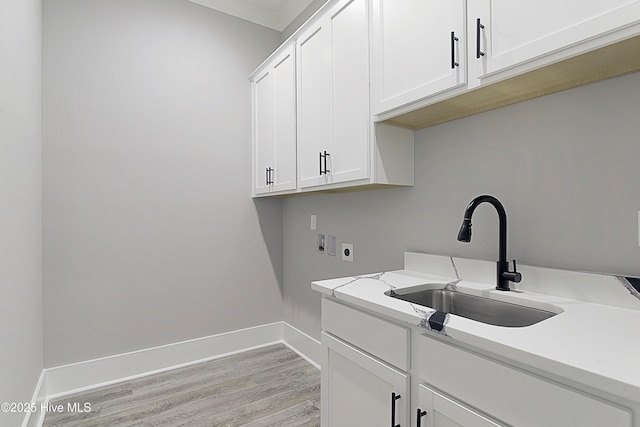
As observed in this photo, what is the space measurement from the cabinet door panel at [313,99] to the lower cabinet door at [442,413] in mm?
1262

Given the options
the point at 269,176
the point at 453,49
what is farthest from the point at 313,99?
the point at 453,49

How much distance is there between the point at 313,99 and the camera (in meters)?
2.06

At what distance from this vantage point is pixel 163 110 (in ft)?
8.37

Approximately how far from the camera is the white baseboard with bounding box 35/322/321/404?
2209mm

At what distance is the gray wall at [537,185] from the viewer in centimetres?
108

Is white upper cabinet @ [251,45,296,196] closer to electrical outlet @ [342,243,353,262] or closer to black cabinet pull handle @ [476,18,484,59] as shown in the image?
electrical outlet @ [342,243,353,262]

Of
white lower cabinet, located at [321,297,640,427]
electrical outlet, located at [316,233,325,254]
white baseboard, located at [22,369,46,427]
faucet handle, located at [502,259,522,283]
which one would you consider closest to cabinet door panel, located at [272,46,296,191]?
electrical outlet, located at [316,233,325,254]

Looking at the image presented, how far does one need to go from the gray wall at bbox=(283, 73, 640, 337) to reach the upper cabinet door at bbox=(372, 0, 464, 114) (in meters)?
0.33

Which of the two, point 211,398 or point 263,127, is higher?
point 263,127

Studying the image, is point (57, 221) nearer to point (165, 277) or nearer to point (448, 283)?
point (165, 277)

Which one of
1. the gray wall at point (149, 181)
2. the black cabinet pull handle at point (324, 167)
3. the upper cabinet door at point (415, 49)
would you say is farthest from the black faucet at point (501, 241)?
the gray wall at point (149, 181)

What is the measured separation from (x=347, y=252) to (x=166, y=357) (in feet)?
5.27

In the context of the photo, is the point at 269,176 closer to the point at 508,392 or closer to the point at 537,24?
the point at 537,24

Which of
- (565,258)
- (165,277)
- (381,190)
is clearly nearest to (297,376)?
(165,277)
